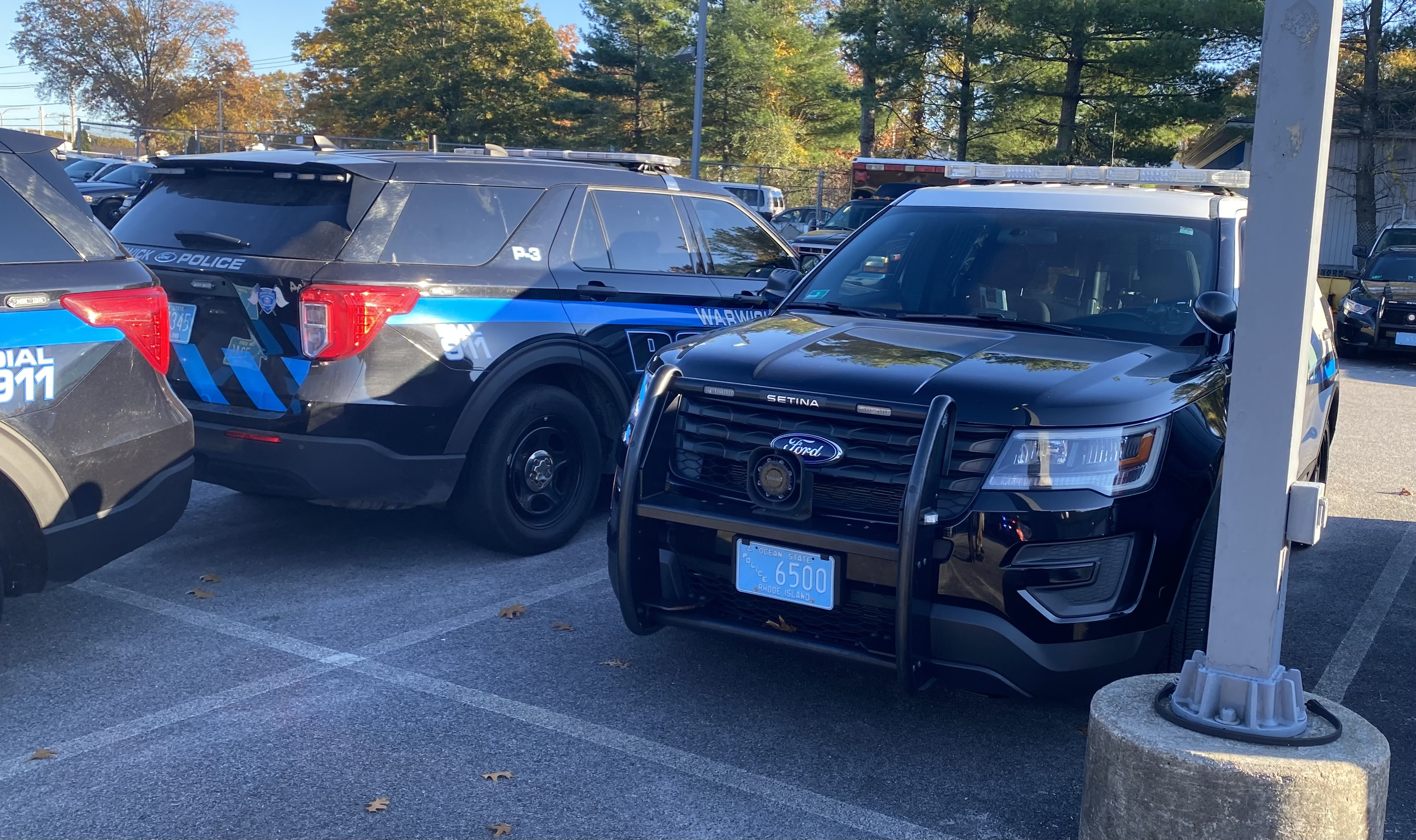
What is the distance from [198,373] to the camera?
5480 millimetres

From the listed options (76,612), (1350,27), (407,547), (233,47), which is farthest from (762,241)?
(233,47)

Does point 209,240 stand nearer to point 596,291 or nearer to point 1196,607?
point 596,291

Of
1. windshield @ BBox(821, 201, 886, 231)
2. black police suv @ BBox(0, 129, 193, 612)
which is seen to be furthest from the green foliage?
black police suv @ BBox(0, 129, 193, 612)

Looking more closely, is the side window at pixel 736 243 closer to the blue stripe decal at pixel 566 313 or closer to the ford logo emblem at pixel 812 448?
the blue stripe decal at pixel 566 313

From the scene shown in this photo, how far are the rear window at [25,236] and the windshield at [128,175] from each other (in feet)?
67.4

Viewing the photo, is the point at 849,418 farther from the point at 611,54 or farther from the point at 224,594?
the point at 611,54

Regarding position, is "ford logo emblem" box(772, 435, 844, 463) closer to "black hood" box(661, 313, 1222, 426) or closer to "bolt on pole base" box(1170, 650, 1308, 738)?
"black hood" box(661, 313, 1222, 426)

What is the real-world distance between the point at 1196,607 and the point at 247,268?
3.98 meters

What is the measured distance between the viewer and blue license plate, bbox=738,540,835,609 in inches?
147

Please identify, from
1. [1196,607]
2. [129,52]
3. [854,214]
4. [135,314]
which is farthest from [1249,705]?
[129,52]

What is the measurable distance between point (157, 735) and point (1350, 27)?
1095 inches

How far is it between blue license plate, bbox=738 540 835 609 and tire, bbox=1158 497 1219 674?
1115 mm

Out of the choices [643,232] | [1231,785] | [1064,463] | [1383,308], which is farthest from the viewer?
[1383,308]

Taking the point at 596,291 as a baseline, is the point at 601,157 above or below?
above
